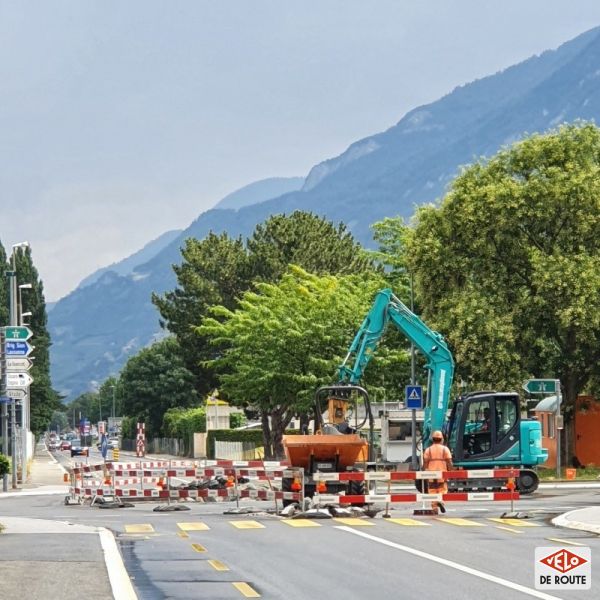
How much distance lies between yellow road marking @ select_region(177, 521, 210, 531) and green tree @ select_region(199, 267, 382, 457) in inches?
1606

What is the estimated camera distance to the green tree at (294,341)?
71.9m

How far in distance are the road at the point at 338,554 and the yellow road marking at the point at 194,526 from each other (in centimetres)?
3

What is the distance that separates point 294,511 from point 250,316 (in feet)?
150

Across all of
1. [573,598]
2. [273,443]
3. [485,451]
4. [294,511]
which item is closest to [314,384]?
[273,443]

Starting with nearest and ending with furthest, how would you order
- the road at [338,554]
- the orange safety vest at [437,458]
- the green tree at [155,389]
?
1. the road at [338,554]
2. the orange safety vest at [437,458]
3. the green tree at [155,389]

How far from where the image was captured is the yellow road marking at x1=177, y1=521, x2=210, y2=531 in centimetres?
2774

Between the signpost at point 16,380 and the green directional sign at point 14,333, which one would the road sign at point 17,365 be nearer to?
the signpost at point 16,380

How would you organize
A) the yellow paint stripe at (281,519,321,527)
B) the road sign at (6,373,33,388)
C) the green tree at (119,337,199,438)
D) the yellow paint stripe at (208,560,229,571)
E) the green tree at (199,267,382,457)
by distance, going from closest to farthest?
the yellow paint stripe at (208,560,229,571)
the yellow paint stripe at (281,519,321,527)
the road sign at (6,373,33,388)
the green tree at (199,267,382,457)
the green tree at (119,337,199,438)

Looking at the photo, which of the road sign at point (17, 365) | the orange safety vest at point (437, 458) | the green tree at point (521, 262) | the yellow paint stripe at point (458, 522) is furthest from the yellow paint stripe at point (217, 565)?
the road sign at point (17, 365)

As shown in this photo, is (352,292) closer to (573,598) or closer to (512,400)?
(512,400)

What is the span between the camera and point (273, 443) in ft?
270

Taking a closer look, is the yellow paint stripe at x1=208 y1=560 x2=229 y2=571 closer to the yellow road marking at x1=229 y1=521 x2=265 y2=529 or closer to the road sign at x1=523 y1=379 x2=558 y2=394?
the yellow road marking at x1=229 y1=521 x2=265 y2=529

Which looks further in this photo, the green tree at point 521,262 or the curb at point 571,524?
the green tree at point 521,262

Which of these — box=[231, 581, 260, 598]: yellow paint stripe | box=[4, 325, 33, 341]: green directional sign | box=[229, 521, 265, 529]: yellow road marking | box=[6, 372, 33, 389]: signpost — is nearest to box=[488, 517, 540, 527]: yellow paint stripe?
box=[229, 521, 265, 529]: yellow road marking
